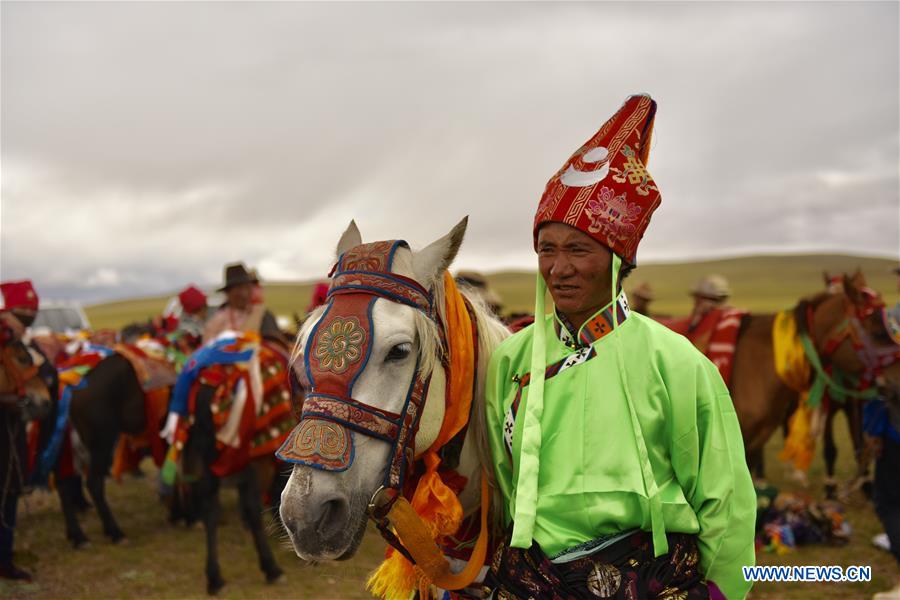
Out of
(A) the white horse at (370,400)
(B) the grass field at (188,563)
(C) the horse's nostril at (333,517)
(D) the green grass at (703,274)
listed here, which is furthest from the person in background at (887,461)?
(D) the green grass at (703,274)

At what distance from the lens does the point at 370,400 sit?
1720 mm

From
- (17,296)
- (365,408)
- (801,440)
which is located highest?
(17,296)

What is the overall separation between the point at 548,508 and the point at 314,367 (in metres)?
0.80

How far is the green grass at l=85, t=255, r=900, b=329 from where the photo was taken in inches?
3142

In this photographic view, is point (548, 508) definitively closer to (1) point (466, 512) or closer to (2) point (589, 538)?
(2) point (589, 538)

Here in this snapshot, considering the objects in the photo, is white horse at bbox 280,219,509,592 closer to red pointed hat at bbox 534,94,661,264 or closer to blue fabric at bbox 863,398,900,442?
red pointed hat at bbox 534,94,661,264

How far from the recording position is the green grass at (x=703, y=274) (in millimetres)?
79812

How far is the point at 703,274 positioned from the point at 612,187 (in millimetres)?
100004

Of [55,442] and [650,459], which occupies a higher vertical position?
[650,459]

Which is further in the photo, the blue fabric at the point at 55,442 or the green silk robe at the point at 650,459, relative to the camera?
the blue fabric at the point at 55,442

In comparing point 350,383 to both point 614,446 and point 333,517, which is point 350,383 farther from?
point 614,446

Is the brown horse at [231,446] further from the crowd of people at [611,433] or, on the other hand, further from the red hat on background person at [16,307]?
the crowd of people at [611,433]

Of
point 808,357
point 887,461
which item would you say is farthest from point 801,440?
point 887,461

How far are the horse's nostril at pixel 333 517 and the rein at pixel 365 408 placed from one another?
0.08 m
